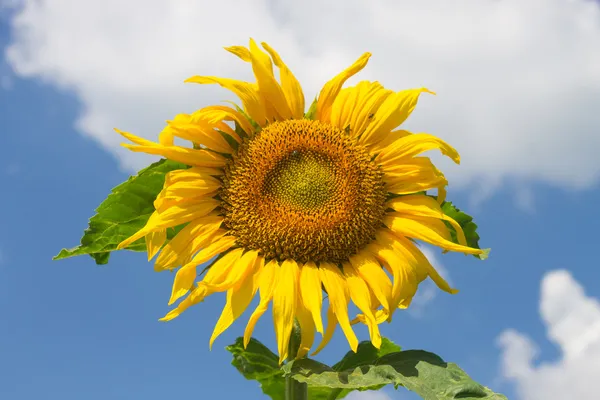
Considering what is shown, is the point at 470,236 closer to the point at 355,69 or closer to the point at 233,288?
the point at 355,69

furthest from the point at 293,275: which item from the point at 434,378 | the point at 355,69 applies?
the point at 355,69

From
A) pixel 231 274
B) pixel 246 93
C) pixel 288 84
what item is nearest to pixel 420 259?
pixel 231 274

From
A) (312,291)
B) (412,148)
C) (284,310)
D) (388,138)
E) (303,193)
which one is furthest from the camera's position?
(388,138)

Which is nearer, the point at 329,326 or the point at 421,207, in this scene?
the point at 329,326

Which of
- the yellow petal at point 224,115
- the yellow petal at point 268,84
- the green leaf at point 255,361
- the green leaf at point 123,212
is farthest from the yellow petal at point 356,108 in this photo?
the green leaf at point 255,361

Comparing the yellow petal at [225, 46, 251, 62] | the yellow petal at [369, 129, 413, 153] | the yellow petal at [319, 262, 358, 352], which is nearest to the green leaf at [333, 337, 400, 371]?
the yellow petal at [319, 262, 358, 352]

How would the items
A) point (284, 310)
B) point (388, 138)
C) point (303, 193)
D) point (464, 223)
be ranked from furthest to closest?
point (464, 223) < point (388, 138) < point (303, 193) < point (284, 310)

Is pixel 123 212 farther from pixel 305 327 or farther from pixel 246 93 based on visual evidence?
pixel 305 327

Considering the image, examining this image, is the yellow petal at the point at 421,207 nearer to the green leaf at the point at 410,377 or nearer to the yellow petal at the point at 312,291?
the yellow petal at the point at 312,291
